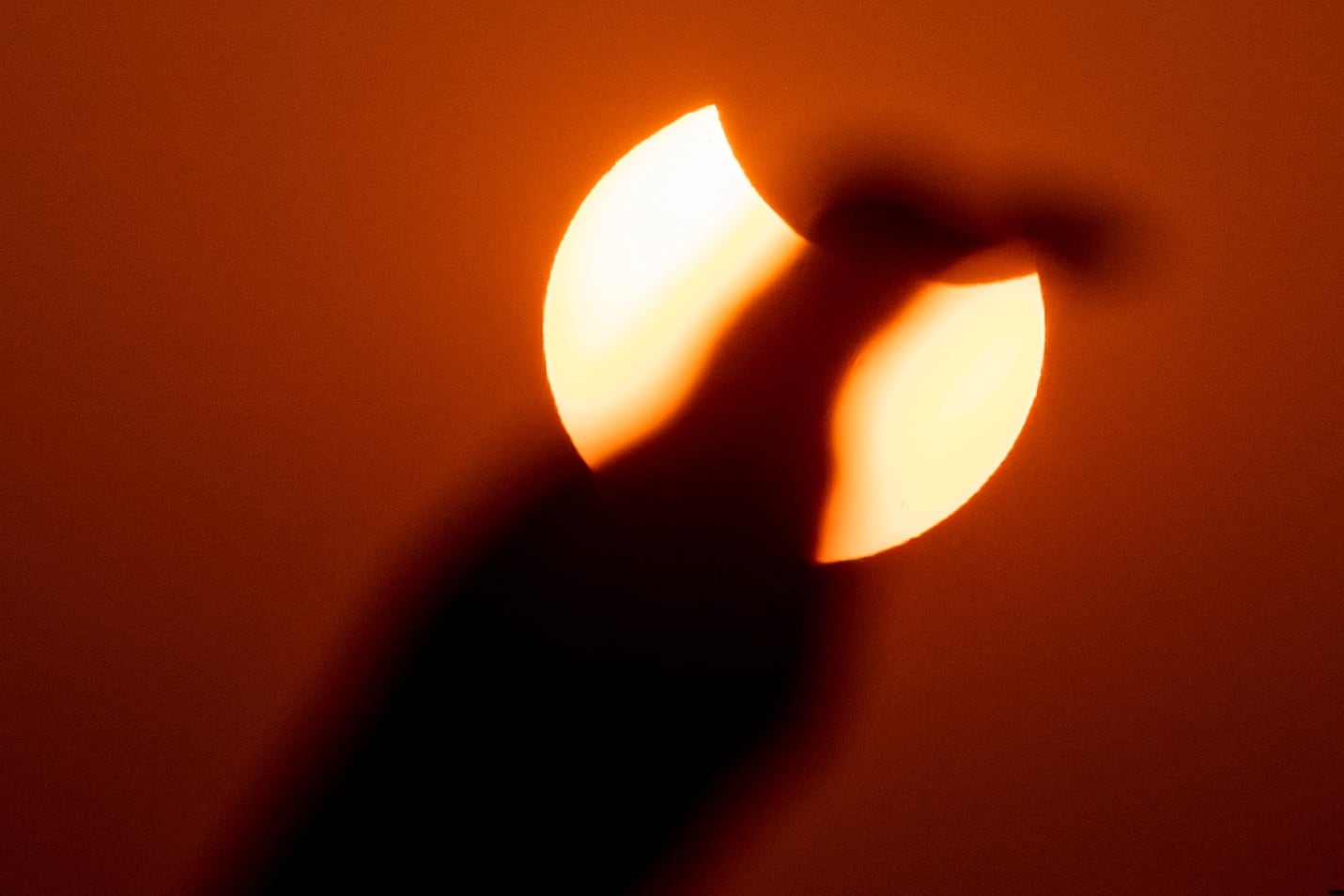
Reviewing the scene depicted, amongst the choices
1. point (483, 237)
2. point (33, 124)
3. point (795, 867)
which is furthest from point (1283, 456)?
point (33, 124)

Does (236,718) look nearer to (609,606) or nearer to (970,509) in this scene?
(609,606)

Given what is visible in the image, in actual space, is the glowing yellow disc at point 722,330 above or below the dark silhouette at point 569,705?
above

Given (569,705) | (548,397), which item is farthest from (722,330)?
(569,705)

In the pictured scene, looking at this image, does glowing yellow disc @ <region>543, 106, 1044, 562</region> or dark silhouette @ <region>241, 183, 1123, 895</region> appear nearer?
glowing yellow disc @ <region>543, 106, 1044, 562</region>

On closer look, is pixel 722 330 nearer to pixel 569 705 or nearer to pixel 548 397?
pixel 548 397

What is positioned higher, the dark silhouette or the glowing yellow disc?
the glowing yellow disc
